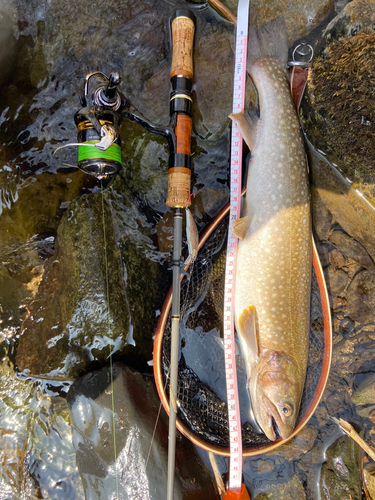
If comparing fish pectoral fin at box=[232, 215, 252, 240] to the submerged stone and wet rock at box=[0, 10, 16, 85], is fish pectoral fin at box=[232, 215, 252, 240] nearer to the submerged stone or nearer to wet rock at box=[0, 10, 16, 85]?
the submerged stone

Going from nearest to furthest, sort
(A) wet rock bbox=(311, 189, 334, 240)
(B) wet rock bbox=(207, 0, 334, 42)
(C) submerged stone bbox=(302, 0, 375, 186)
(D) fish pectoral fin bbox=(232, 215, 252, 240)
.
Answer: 1. (C) submerged stone bbox=(302, 0, 375, 186)
2. (D) fish pectoral fin bbox=(232, 215, 252, 240)
3. (B) wet rock bbox=(207, 0, 334, 42)
4. (A) wet rock bbox=(311, 189, 334, 240)

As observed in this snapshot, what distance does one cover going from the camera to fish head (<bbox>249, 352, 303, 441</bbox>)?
7.61ft

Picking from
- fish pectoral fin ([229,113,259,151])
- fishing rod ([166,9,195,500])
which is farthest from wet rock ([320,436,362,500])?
fish pectoral fin ([229,113,259,151])

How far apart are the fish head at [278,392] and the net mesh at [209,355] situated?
30cm

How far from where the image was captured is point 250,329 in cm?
239

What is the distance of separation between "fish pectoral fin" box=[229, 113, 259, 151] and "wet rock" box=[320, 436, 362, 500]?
2.72 m

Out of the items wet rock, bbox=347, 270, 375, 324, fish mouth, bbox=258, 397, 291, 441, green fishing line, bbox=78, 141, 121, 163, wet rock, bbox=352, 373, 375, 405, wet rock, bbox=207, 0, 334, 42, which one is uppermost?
wet rock, bbox=207, 0, 334, 42

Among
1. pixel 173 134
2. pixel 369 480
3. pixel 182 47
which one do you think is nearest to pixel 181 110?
pixel 173 134


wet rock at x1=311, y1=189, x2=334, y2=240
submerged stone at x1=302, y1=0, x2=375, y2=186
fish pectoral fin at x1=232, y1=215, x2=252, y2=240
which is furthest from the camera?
wet rock at x1=311, y1=189, x2=334, y2=240

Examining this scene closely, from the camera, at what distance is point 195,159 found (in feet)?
8.95

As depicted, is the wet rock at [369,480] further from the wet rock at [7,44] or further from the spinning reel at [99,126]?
the wet rock at [7,44]

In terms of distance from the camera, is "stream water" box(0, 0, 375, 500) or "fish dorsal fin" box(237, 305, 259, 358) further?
"stream water" box(0, 0, 375, 500)

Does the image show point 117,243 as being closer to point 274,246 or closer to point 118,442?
point 274,246

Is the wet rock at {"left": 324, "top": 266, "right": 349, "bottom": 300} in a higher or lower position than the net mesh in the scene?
higher
